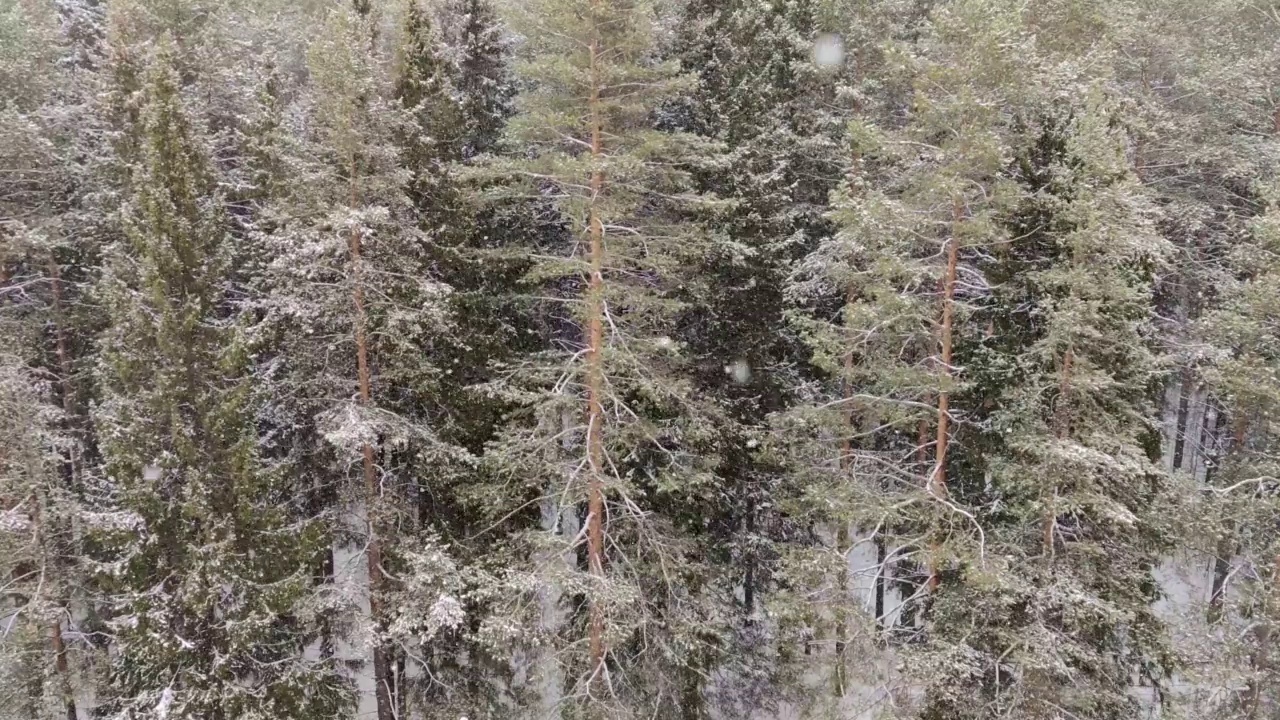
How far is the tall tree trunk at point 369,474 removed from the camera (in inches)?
393

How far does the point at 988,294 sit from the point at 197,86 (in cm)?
1451

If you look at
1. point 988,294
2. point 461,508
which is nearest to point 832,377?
point 988,294

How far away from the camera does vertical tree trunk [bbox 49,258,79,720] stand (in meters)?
11.3

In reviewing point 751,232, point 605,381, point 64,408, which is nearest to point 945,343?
point 751,232

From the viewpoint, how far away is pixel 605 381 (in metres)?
10.7

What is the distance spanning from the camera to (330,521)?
Answer: 1111 cm

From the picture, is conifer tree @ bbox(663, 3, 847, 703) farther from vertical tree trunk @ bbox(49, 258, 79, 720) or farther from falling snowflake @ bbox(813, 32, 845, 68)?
vertical tree trunk @ bbox(49, 258, 79, 720)

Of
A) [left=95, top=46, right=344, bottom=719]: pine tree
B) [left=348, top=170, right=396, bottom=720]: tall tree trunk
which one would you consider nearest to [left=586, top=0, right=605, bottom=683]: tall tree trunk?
[left=348, top=170, right=396, bottom=720]: tall tree trunk

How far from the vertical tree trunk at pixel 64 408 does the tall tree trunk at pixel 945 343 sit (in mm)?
12720

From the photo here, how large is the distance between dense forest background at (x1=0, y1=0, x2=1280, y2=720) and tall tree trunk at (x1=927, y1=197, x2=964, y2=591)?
0.11m

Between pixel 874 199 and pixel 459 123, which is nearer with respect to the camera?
pixel 874 199

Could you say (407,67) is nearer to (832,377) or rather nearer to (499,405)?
(499,405)

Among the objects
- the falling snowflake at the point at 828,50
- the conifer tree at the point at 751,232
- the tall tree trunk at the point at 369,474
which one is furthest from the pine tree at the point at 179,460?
the falling snowflake at the point at 828,50

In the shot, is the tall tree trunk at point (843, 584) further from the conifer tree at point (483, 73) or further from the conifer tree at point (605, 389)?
the conifer tree at point (483, 73)
